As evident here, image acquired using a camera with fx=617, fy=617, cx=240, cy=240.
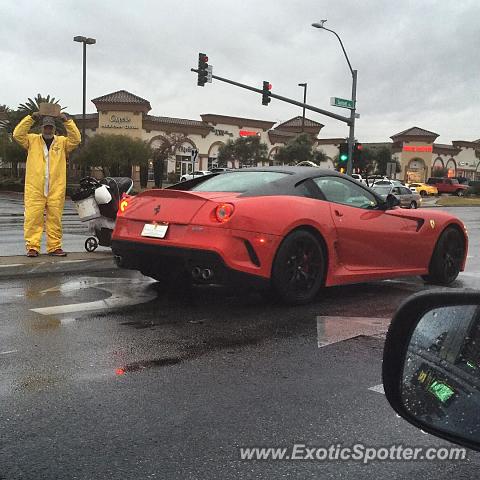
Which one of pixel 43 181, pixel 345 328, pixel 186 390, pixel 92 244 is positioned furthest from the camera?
pixel 92 244

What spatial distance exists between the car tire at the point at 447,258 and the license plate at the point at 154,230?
3138 millimetres

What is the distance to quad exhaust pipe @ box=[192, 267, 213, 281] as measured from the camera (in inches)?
197

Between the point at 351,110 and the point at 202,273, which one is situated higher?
the point at 351,110

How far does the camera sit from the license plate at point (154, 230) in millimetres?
5327

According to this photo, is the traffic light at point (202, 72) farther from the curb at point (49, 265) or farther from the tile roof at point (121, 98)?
the tile roof at point (121, 98)

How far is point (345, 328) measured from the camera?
15.5 ft

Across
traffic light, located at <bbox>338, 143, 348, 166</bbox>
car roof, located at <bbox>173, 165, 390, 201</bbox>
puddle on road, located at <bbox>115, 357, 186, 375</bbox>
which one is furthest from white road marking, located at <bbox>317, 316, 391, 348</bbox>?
traffic light, located at <bbox>338, 143, 348, 166</bbox>

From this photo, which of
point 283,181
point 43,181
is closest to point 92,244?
point 43,181

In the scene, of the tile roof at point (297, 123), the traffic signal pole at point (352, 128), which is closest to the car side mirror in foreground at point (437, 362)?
the traffic signal pole at point (352, 128)

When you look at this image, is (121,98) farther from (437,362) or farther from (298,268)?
(437,362)

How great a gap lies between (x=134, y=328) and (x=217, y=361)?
98 centimetres

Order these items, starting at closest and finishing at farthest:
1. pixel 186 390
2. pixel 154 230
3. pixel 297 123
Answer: pixel 186 390, pixel 154 230, pixel 297 123

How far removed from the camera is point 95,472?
90.9 inches

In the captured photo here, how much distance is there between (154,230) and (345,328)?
1.86 m
